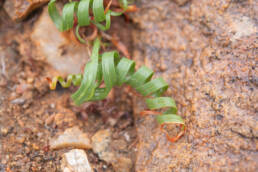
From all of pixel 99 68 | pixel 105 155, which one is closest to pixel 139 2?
pixel 99 68

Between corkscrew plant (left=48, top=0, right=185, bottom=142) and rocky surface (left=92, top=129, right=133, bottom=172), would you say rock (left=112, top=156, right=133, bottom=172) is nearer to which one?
rocky surface (left=92, top=129, right=133, bottom=172)

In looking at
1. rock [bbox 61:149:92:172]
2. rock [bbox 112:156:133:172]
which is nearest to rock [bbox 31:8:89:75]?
rock [bbox 61:149:92:172]

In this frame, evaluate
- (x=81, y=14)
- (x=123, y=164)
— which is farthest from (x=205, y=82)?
(x=81, y=14)

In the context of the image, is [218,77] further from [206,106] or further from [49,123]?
[49,123]

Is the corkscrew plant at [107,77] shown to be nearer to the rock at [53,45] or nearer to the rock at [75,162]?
the rock at [53,45]

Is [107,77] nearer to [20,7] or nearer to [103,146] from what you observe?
[103,146]

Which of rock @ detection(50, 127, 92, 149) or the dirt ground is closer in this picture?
the dirt ground
